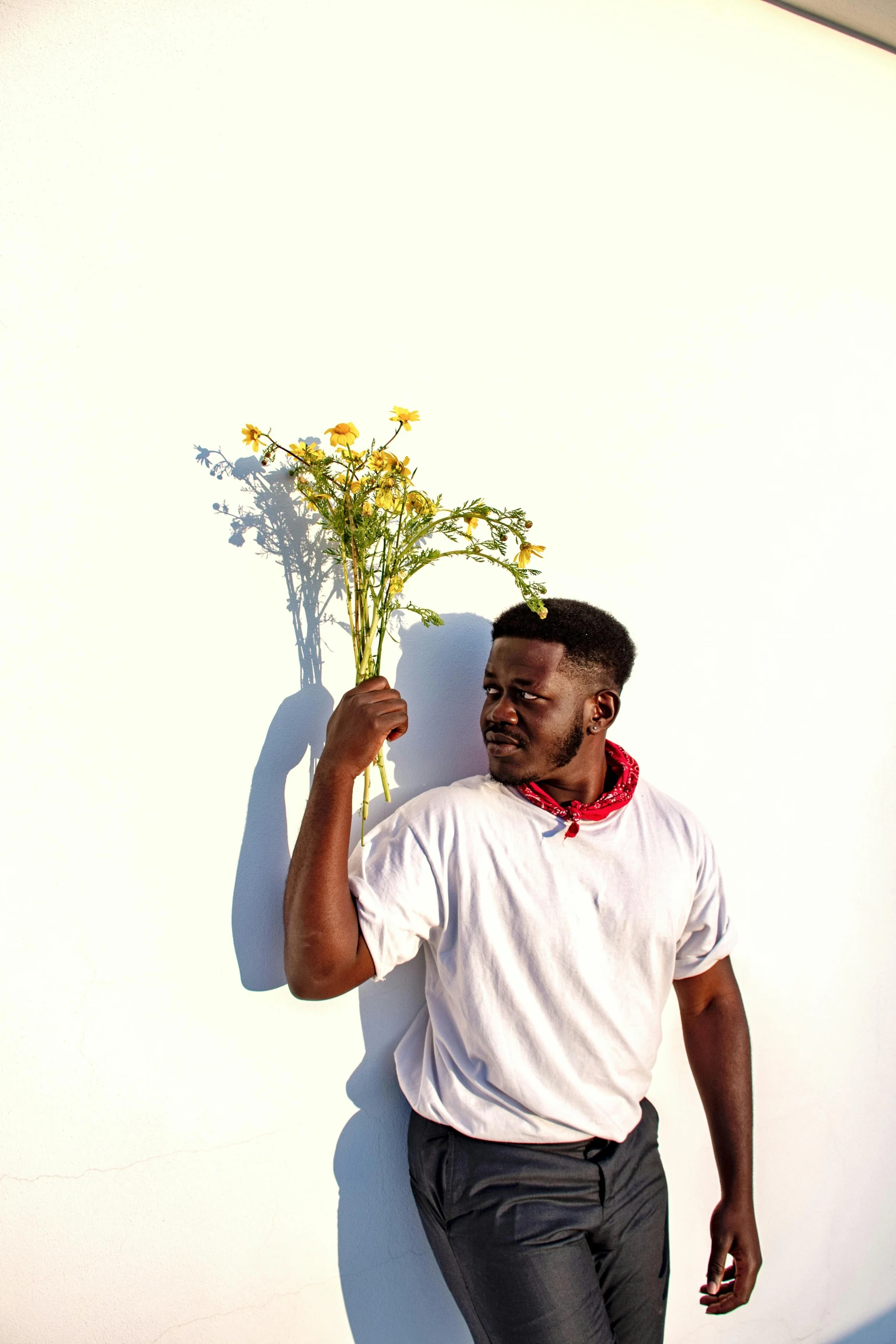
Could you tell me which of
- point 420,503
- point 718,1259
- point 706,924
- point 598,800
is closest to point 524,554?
point 420,503

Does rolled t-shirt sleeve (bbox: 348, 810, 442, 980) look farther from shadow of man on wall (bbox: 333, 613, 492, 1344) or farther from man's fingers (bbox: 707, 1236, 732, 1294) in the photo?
man's fingers (bbox: 707, 1236, 732, 1294)

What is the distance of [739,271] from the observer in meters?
2.14

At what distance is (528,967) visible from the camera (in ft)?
5.51

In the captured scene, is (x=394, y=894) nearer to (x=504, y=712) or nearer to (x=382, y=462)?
(x=504, y=712)

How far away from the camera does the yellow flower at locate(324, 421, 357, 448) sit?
155 cm

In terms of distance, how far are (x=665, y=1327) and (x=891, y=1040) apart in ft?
3.24

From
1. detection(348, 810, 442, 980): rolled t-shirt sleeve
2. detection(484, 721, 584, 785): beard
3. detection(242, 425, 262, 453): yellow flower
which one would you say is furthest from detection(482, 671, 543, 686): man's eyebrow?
detection(242, 425, 262, 453): yellow flower

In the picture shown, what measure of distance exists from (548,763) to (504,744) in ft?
0.32

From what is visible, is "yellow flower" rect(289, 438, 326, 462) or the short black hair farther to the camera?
the short black hair

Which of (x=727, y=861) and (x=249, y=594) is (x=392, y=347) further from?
(x=727, y=861)

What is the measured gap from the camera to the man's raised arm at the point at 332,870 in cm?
149

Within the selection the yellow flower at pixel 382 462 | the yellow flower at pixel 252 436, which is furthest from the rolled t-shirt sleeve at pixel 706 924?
the yellow flower at pixel 252 436

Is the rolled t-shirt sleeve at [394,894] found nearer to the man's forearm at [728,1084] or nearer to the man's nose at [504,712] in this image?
the man's nose at [504,712]

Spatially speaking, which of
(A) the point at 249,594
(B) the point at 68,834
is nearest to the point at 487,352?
(A) the point at 249,594
